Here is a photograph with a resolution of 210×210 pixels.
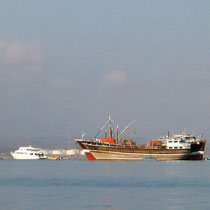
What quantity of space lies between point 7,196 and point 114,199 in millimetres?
13297

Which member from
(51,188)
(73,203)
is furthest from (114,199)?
(51,188)

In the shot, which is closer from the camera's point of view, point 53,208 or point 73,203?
point 53,208

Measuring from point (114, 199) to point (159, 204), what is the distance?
22.2 feet

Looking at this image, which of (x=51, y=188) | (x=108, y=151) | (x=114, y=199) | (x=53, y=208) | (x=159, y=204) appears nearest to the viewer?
(x=53, y=208)

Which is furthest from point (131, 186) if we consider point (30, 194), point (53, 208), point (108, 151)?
point (108, 151)

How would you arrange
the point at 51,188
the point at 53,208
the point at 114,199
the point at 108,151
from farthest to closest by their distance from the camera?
the point at 108,151
the point at 51,188
the point at 114,199
the point at 53,208

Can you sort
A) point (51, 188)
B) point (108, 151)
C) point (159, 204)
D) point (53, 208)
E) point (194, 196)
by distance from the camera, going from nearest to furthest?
point (53, 208)
point (159, 204)
point (194, 196)
point (51, 188)
point (108, 151)

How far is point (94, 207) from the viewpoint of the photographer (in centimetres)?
5275

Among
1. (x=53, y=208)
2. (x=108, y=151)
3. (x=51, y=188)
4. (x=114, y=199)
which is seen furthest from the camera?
(x=108, y=151)

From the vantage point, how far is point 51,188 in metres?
75.4

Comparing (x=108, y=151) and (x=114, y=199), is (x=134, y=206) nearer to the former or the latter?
(x=114, y=199)

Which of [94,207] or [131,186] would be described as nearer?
[94,207]

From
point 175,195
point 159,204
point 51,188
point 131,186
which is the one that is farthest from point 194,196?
point 51,188

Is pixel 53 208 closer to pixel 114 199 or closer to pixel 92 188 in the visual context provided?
pixel 114 199
